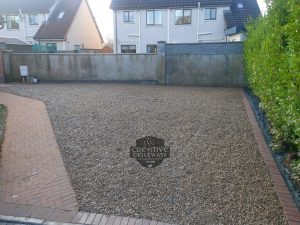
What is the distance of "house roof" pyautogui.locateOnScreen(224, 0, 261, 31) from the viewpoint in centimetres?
1967

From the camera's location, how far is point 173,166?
4242mm

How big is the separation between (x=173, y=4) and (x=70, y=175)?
19.8 metres

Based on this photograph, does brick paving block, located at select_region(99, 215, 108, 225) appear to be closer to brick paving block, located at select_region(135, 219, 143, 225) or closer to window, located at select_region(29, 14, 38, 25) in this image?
brick paving block, located at select_region(135, 219, 143, 225)

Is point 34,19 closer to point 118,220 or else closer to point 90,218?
point 90,218

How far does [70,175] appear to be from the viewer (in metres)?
4.01

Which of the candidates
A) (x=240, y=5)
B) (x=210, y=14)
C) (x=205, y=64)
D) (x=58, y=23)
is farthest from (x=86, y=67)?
(x=240, y=5)

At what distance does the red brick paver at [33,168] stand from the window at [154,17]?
1690 cm

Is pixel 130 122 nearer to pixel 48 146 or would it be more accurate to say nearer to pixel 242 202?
pixel 48 146

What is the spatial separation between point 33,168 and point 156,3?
1992 centimetres

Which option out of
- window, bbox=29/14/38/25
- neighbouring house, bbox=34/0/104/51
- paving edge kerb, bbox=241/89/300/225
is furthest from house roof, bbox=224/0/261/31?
window, bbox=29/14/38/25

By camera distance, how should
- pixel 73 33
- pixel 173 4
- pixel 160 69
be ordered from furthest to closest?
pixel 73 33 < pixel 173 4 < pixel 160 69

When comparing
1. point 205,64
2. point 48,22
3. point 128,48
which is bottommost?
point 205,64

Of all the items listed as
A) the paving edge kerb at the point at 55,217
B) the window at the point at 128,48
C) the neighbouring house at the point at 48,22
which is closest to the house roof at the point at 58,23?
the neighbouring house at the point at 48,22

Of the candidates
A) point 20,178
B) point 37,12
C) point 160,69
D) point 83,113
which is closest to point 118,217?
point 20,178
